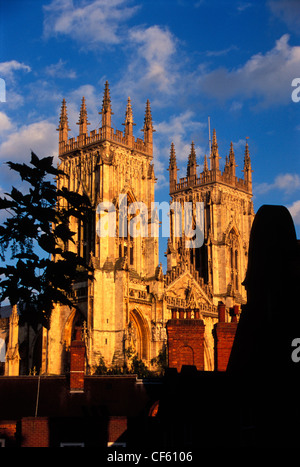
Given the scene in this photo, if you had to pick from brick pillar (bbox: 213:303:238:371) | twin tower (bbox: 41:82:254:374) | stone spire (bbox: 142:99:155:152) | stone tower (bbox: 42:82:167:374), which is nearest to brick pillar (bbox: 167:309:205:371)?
brick pillar (bbox: 213:303:238:371)

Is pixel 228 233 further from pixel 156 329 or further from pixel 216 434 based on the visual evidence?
pixel 216 434

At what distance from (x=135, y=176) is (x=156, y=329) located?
1171 cm

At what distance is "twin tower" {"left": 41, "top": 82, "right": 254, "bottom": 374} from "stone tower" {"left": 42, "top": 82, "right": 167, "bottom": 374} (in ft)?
0.22

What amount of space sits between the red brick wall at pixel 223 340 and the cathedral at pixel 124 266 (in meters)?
27.9

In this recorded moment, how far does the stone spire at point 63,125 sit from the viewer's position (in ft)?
203

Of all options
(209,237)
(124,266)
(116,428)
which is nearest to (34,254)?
(116,428)

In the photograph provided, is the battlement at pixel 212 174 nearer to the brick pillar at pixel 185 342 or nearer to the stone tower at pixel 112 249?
the stone tower at pixel 112 249

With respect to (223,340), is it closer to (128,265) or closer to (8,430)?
(8,430)

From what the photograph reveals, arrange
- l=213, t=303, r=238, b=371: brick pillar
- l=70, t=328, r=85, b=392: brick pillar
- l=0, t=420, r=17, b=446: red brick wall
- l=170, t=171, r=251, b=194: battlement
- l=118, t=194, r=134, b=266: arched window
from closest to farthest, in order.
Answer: l=0, t=420, r=17, b=446: red brick wall, l=213, t=303, r=238, b=371: brick pillar, l=70, t=328, r=85, b=392: brick pillar, l=118, t=194, r=134, b=266: arched window, l=170, t=171, r=251, b=194: battlement

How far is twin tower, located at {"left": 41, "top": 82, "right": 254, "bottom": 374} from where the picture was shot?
5219 cm

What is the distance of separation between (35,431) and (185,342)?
13.2 feet

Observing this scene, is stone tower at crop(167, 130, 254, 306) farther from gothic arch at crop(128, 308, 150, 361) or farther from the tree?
the tree

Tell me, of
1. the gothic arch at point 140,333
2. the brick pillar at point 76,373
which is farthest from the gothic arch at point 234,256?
the brick pillar at point 76,373
